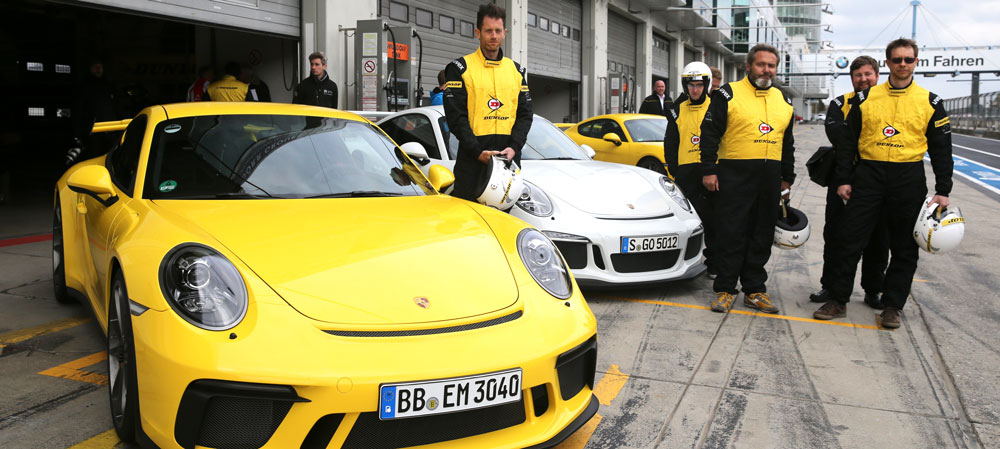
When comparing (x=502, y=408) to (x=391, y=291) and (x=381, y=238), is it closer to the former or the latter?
(x=391, y=291)

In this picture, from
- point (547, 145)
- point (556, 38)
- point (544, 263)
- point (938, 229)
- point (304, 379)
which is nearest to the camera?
point (304, 379)

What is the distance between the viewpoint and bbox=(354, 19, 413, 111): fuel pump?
10.9 m

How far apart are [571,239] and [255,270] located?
2721 mm

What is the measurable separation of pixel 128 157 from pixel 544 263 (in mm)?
1989

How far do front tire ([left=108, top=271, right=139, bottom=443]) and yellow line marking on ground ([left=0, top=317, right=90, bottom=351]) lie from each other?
1.52m

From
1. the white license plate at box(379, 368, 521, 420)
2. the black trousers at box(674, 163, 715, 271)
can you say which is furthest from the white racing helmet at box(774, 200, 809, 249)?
the white license plate at box(379, 368, 521, 420)

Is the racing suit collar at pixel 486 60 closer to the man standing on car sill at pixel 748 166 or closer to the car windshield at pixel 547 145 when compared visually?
the car windshield at pixel 547 145

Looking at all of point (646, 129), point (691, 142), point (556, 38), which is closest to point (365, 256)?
point (691, 142)

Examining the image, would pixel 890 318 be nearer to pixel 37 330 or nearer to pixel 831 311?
pixel 831 311

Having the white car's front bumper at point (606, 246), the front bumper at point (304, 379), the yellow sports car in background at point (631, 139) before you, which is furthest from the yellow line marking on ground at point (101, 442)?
the yellow sports car in background at point (631, 139)

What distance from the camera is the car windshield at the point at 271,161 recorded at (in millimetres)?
3193

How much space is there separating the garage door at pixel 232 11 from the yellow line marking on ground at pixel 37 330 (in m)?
4.94

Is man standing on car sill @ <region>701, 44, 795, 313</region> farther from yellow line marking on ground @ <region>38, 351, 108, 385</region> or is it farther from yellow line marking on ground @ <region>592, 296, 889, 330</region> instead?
yellow line marking on ground @ <region>38, 351, 108, 385</region>

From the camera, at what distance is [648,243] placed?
4984 millimetres
